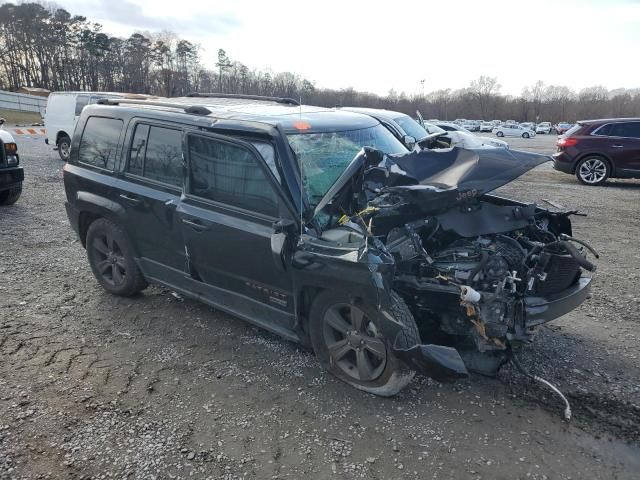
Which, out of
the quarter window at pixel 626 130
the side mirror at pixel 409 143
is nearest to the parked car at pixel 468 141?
the side mirror at pixel 409 143

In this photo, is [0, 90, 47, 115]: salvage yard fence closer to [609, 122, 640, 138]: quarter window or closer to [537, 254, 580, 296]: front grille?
[609, 122, 640, 138]: quarter window

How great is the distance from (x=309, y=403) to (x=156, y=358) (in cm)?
139

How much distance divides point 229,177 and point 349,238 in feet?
3.89

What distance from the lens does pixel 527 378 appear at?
3512 millimetres

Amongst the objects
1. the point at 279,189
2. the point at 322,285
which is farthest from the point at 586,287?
the point at 279,189

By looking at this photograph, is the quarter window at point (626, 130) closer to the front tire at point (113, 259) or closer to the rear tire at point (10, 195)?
Answer: the front tire at point (113, 259)

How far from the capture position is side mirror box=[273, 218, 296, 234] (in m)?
3.25

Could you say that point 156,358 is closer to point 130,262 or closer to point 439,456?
point 130,262

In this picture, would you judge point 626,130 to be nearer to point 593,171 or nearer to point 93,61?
point 593,171

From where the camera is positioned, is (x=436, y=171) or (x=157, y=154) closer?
(x=436, y=171)

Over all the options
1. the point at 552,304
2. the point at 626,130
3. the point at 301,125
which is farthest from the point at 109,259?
the point at 626,130

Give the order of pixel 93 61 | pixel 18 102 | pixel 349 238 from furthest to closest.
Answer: pixel 93 61 < pixel 18 102 < pixel 349 238

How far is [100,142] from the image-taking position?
4.75 m

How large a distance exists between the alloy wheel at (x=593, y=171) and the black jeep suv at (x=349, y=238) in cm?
985
